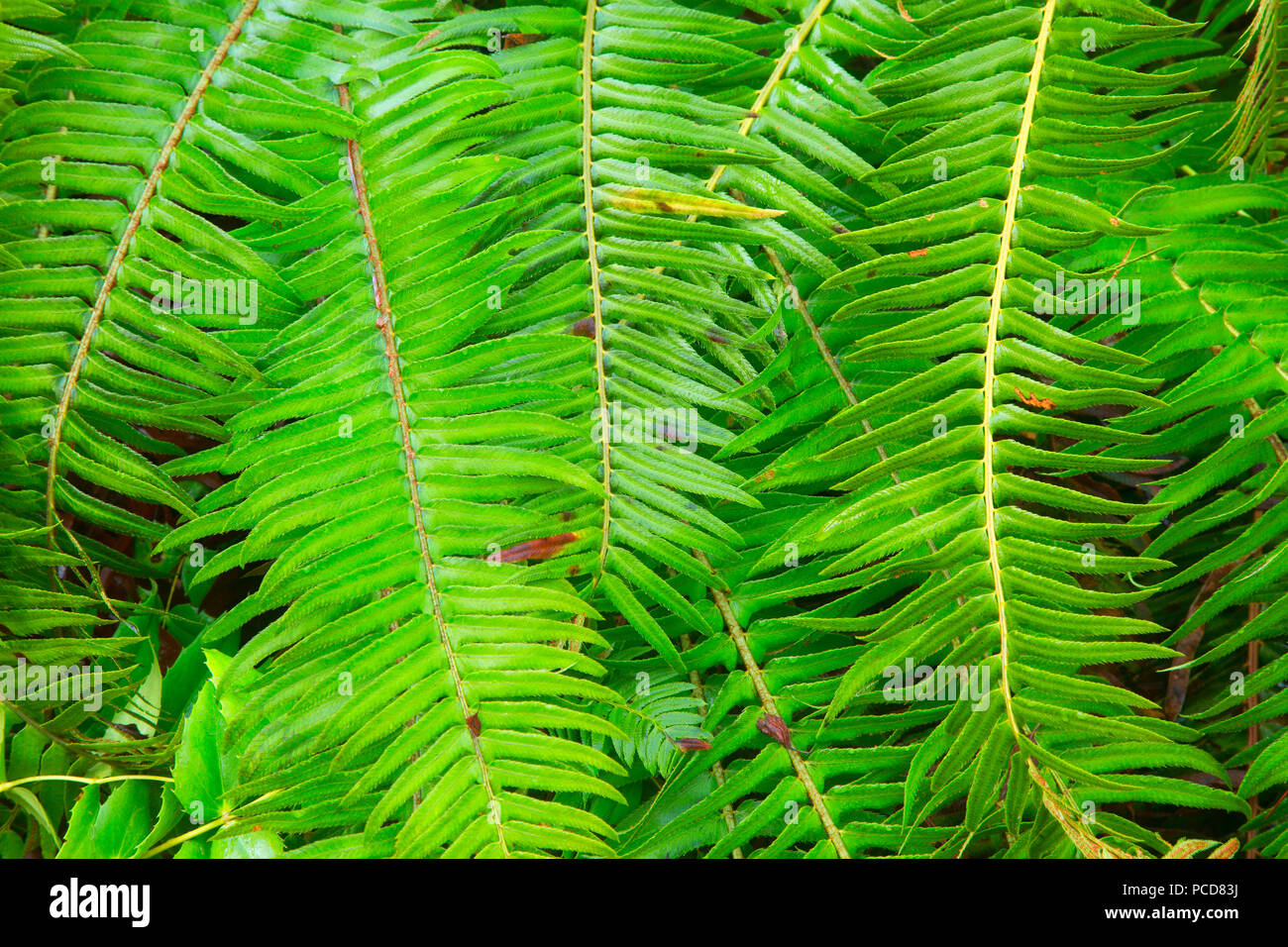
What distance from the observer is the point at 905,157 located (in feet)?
3.72

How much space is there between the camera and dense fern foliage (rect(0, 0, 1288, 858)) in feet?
3.21

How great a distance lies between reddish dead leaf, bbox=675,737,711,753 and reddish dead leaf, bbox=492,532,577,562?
11.2 inches

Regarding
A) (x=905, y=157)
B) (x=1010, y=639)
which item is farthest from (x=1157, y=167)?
(x=1010, y=639)

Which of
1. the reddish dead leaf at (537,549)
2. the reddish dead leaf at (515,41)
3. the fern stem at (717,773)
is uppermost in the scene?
the reddish dead leaf at (515,41)

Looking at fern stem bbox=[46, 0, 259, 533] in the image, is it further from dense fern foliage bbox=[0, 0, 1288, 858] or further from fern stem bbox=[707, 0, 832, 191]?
fern stem bbox=[707, 0, 832, 191]

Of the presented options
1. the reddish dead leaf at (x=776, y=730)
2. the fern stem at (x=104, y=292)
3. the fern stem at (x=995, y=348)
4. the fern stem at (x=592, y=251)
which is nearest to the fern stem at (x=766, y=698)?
the reddish dead leaf at (x=776, y=730)

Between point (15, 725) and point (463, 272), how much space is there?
87cm

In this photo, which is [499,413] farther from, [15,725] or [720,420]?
[15,725]

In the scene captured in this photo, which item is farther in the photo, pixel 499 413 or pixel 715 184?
pixel 715 184

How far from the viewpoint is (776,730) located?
1110 millimetres

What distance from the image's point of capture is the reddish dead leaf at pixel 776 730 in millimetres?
1108

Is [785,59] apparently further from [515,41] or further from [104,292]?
[104,292]

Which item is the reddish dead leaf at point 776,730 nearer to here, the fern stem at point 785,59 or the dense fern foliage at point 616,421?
the dense fern foliage at point 616,421
